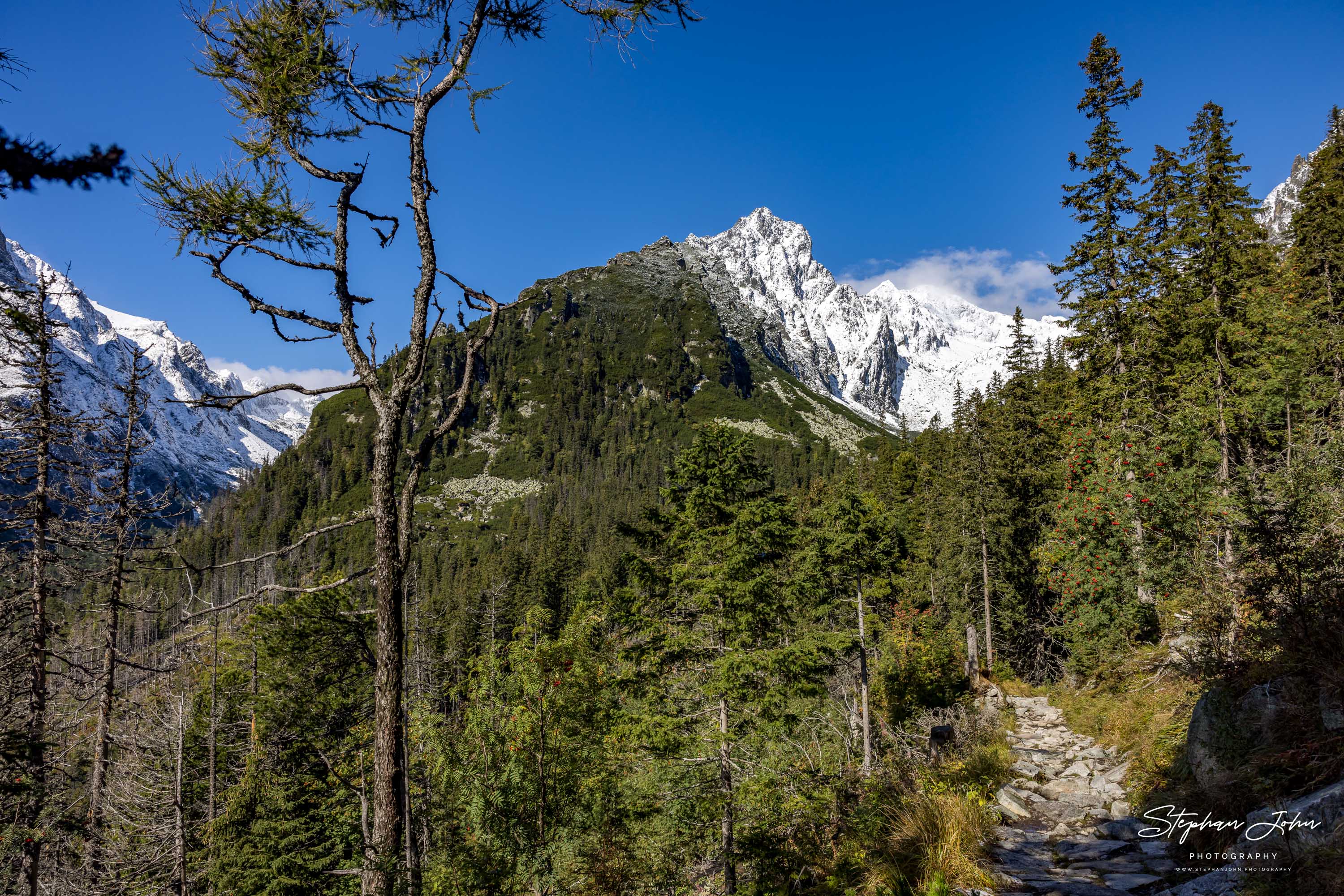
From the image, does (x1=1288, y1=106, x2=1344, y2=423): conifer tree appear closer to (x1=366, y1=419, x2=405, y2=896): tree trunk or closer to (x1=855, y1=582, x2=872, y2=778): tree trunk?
(x1=855, y1=582, x2=872, y2=778): tree trunk

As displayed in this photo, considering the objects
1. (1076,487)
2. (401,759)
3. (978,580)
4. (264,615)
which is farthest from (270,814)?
(978,580)

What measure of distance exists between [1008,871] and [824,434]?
176 meters

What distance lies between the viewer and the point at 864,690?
756 inches

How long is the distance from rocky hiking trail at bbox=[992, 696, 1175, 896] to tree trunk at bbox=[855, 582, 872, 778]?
5.26 metres

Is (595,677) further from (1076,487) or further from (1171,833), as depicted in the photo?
(1076,487)

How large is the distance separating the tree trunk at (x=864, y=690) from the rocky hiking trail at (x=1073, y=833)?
5.26 m

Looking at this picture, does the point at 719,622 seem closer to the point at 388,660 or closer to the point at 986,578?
the point at 388,660

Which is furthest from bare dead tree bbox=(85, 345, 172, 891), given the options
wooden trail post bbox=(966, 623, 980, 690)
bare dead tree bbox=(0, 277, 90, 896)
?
wooden trail post bbox=(966, 623, 980, 690)

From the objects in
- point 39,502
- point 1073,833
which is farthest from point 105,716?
point 1073,833

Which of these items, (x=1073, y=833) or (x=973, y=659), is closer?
(x=1073, y=833)

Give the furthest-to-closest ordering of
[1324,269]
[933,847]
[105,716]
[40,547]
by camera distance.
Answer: [1324,269] → [105,716] → [40,547] → [933,847]

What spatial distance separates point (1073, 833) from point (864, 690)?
12.7m

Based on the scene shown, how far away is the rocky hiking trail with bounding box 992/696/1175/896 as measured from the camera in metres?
5.24

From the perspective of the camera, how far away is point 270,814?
15.2 meters
